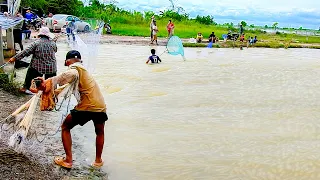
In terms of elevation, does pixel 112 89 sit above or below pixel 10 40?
below

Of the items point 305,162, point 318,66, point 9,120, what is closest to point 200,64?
point 318,66

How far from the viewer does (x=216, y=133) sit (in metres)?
7.75

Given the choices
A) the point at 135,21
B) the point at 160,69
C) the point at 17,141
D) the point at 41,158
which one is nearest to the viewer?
the point at 17,141

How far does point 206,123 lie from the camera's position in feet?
27.7

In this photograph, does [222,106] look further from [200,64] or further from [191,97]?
[200,64]

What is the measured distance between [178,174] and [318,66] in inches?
598

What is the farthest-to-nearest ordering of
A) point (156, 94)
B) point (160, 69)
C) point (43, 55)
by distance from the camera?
point (160, 69), point (156, 94), point (43, 55)

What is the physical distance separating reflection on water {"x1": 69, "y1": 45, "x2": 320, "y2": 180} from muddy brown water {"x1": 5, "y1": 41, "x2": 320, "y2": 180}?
15 millimetres

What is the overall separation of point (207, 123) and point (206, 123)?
0.02 meters

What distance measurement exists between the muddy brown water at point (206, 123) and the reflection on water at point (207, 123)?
0.05 ft

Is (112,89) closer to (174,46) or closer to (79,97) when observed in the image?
(79,97)

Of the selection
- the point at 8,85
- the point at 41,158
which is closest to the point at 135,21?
the point at 8,85

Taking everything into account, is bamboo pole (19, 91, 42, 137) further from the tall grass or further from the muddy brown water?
the tall grass

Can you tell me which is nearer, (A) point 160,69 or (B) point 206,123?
(B) point 206,123
